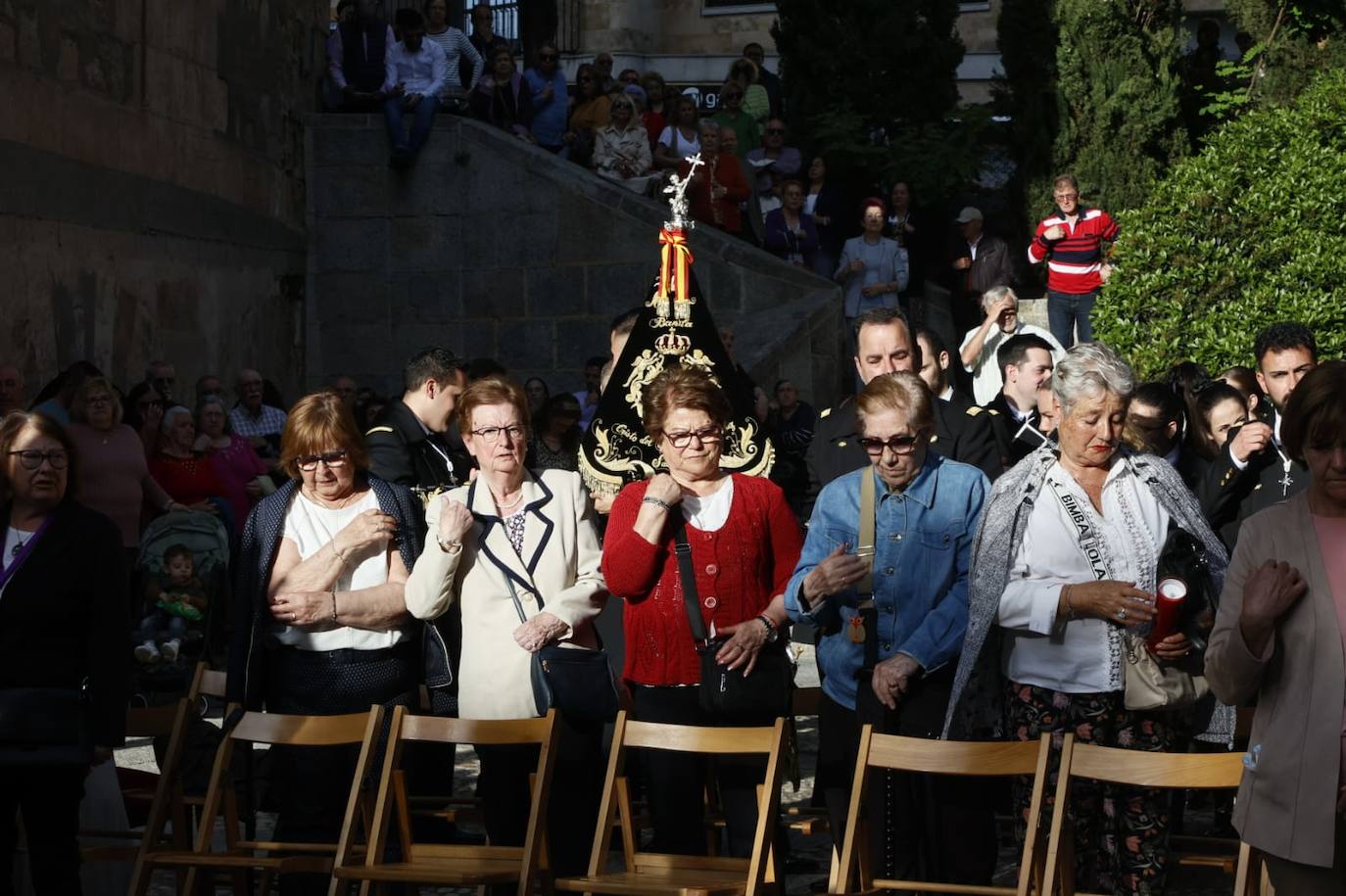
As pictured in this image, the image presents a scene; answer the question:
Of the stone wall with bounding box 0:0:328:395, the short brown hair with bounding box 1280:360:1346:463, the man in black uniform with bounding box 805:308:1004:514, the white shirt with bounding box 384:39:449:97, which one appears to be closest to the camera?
the short brown hair with bounding box 1280:360:1346:463

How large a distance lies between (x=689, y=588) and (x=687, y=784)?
21.9 inches

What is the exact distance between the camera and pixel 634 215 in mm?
15109

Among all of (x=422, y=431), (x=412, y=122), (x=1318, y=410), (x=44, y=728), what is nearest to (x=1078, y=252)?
(x=412, y=122)

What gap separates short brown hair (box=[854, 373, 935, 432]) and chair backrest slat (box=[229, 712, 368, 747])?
5.22 ft

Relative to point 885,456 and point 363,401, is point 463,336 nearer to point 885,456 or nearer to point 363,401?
point 363,401

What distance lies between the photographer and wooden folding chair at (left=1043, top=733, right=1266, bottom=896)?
4.84 meters

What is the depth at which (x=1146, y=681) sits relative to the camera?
5.21 m

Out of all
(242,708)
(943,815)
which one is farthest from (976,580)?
(242,708)

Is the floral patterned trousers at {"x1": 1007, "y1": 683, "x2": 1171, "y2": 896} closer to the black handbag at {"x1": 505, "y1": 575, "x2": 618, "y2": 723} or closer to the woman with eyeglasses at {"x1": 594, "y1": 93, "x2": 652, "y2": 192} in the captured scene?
the black handbag at {"x1": 505, "y1": 575, "x2": 618, "y2": 723}

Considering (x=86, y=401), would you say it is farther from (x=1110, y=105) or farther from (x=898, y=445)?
(x=1110, y=105)

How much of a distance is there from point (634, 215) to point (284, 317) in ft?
9.53

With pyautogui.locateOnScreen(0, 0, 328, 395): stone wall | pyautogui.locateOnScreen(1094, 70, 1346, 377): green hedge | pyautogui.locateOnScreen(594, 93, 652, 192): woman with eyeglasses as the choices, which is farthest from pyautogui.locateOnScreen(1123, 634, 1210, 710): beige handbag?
pyautogui.locateOnScreen(594, 93, 652, 192): woman with eyeglasses

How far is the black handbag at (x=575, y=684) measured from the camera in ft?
18.2

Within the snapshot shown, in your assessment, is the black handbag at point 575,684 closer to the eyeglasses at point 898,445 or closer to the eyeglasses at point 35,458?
the eyeglasses at point 898,445
